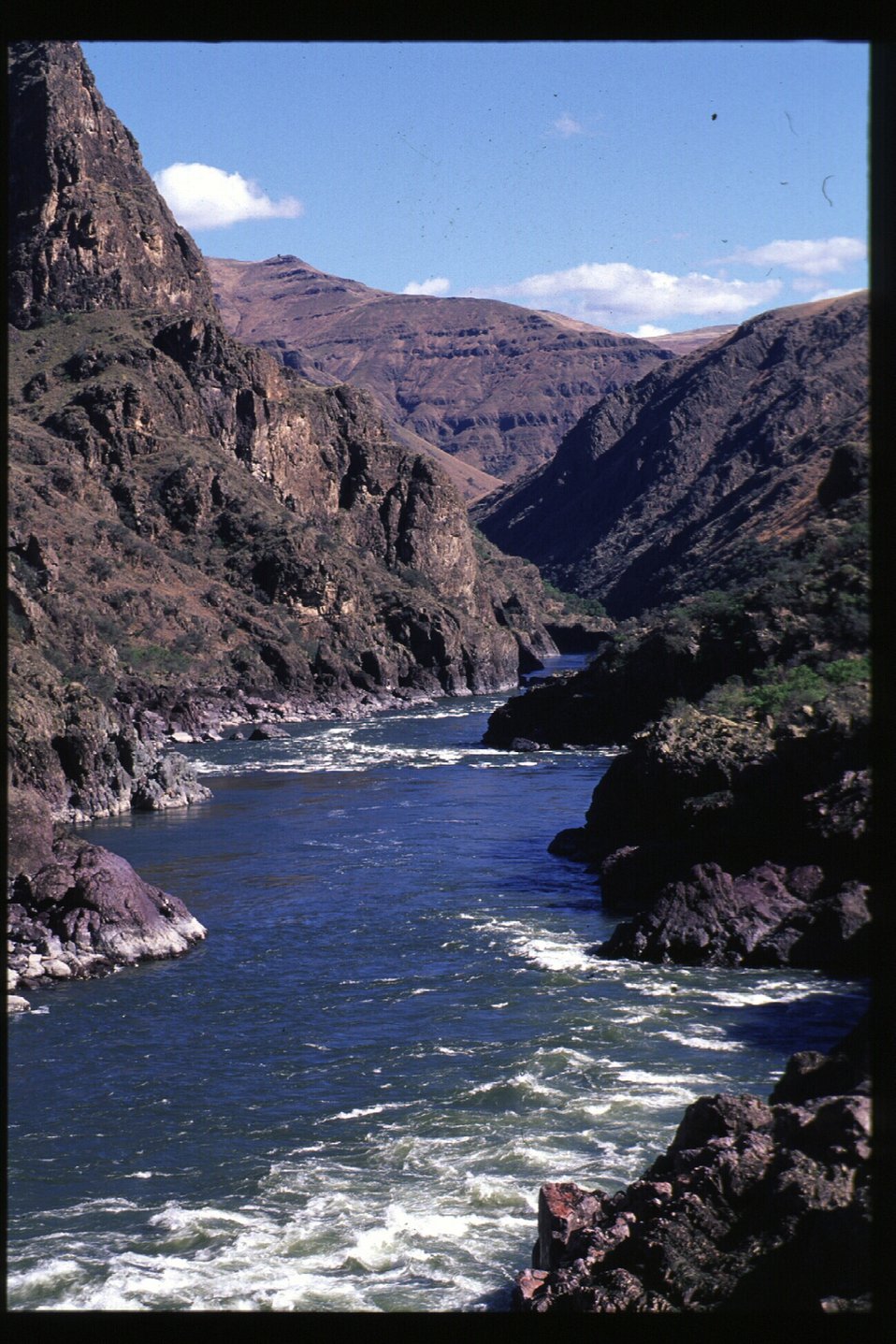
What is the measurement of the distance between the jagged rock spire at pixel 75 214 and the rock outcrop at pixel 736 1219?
342ft

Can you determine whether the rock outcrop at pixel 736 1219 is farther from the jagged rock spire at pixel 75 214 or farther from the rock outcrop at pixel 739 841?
the jagged rock spire at pixel 75 214

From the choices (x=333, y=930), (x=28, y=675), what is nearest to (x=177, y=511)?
(x=28, y=675)

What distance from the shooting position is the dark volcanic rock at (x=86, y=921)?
21.8 m

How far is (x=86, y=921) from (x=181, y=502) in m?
70.5

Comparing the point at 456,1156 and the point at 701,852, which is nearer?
the point at 456,1156

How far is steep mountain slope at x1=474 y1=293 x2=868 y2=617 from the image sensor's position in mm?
120812

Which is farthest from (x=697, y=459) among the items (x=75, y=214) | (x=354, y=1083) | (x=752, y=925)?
(x=354, y=1083)

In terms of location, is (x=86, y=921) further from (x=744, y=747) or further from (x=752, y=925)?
(x=744, y=747)

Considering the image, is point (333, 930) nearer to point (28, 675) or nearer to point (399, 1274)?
point (399, 1274)

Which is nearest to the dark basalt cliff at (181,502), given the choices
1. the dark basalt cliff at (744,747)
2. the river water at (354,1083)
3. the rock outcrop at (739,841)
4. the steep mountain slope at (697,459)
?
the dark basalt cliff at (744,747)

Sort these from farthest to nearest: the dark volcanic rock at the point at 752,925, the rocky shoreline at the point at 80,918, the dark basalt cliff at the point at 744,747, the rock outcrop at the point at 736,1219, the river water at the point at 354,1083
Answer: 1. the dark basalt cliff at the point at 744,747
2. the rocky shoreline at the point at 80,918
3. the dark volcanic rock at the point at 752,925
4. the river water at the point at 354,1083
5. the rock outcrop at the point at 736,1219

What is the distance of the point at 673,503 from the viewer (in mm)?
158500

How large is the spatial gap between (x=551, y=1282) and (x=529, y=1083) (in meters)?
7.32

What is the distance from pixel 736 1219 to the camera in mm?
9141
